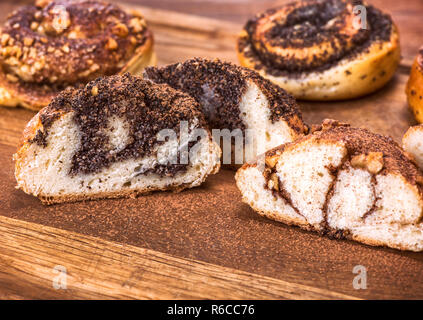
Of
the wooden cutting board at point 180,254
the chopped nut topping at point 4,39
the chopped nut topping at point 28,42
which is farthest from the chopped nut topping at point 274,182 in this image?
the chopped nut topping at point 4,39

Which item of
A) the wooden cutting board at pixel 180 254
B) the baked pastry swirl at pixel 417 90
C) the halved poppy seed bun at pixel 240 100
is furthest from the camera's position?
the baked pastry swirl at pixel 417 90

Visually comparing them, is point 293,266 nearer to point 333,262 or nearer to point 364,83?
point 333,262

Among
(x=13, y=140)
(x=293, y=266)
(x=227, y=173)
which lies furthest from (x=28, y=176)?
(x=293, y=266)

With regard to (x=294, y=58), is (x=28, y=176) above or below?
below

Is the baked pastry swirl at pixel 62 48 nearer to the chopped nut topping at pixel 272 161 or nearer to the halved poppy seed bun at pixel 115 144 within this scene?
the halved poppy seed bun at pixel 115 144

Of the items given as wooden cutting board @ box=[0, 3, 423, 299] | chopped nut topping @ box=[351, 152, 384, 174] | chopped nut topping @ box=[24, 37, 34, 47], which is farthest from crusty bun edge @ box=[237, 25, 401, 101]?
chopped nut topping @ box=[24, 37, 34, 47]

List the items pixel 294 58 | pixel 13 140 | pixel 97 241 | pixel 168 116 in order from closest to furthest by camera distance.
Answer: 1. pixel 97 241
2. pixel 168 116
3. pixel 13 140
4. pixel 294 58

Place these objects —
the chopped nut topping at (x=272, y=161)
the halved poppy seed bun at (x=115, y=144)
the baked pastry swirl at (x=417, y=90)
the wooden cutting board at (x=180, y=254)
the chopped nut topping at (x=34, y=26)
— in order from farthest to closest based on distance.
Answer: the chopped nut topping at (x=34, y=26), the baked pastry swirl at (x=417, y=90), the halved poppy seed bun at (x=115, y=144), the chopped nut topping at (x=272, y=161), the wooden cutting board at (x=180, y=254)
